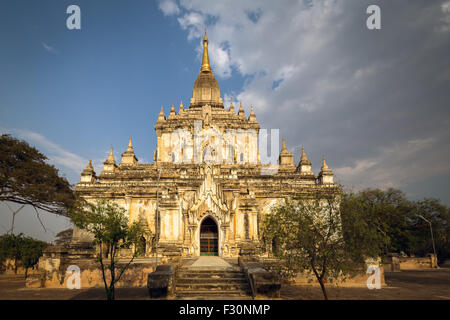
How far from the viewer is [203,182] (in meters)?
25.9

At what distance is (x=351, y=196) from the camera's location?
13.7 meters

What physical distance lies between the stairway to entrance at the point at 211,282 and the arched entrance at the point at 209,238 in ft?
31.3

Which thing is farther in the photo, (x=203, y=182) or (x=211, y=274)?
(x=203, y=182)

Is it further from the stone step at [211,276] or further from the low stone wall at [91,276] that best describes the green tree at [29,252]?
the stone step at [211,276]

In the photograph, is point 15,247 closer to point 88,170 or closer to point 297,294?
point 88,170

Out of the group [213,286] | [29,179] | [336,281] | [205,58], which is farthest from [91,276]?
[205,58]

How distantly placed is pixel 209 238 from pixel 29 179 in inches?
564

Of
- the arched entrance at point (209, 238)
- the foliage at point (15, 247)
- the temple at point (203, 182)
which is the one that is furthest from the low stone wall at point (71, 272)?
the foliage at point (15, 247)

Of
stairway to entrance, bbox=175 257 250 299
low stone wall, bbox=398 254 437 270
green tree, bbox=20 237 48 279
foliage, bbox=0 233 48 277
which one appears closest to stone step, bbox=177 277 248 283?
stairway to entrance, bbox=175 257 250 299

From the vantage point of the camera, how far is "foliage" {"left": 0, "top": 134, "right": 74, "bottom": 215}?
15.5 m

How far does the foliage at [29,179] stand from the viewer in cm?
1555

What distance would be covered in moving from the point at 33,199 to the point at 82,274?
5075 mm

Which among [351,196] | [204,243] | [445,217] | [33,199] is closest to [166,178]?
[204,243]

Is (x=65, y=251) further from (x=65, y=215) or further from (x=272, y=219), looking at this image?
(x=272, y=219)
